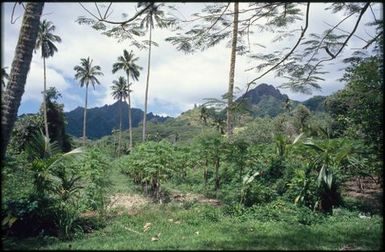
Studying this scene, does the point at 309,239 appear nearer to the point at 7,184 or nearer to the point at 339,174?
the point at 339,174

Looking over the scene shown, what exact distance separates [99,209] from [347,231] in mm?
6638

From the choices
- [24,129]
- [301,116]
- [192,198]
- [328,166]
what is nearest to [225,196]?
[192,198]

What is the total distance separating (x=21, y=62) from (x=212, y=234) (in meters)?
4.64

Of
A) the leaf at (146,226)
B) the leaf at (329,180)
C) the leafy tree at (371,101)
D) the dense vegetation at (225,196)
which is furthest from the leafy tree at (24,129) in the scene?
the leafy tree at (371,101)

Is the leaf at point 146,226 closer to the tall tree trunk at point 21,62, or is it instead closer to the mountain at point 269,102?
the mountain at point 269,102

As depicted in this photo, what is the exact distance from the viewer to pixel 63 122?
45938mm

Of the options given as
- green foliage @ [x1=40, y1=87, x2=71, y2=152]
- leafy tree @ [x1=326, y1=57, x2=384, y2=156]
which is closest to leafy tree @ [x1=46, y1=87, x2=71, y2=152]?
Result: green foliage @ [x1=40, y1=87, x2=71, y2=152]

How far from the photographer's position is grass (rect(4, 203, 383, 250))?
6602 mm

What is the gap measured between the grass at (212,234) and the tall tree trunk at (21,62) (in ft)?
7.89

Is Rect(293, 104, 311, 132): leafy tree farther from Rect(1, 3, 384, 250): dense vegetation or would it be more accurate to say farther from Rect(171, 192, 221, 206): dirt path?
Result: Rect(171, 192, 221, 206): dirt path

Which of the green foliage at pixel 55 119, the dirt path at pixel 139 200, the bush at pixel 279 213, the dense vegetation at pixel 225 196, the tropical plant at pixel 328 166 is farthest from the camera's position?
the green foliage at pixel 55 119

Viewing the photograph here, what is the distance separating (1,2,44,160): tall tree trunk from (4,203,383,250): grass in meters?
2.41

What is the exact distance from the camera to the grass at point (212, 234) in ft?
21.7

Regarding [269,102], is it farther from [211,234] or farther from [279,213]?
[211,234]
